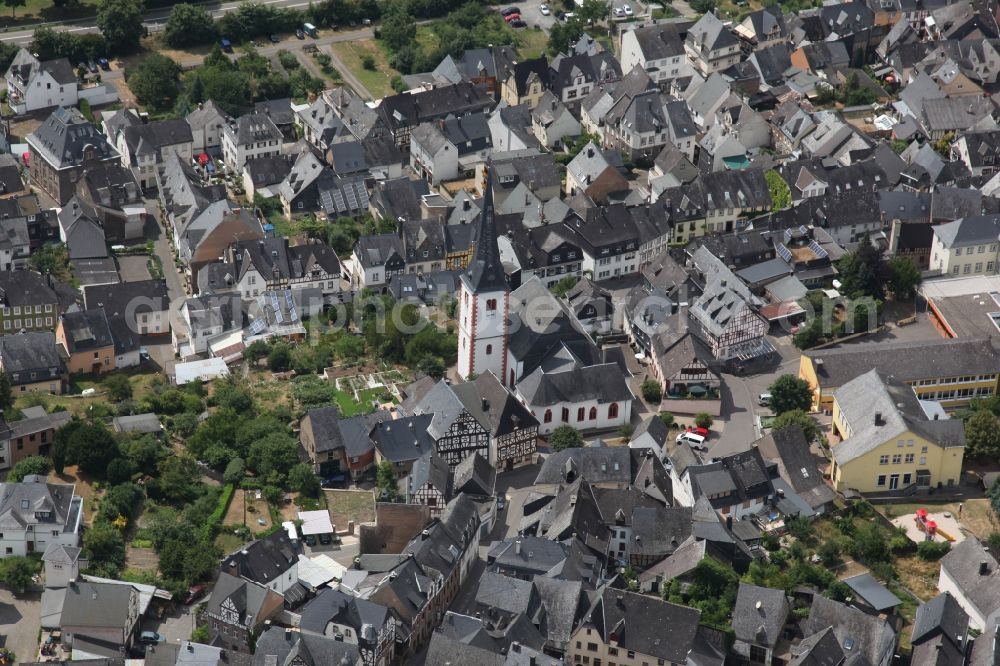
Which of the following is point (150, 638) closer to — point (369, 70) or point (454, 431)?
point (454, 431)

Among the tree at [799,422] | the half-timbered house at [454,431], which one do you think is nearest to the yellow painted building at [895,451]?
the tree at [799,422]

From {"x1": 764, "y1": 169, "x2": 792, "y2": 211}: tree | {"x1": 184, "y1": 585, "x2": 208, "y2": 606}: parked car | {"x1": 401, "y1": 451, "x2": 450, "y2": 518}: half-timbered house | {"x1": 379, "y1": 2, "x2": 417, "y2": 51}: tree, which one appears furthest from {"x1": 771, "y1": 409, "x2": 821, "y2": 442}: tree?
{"x1": 379, "y1": 2, "x2": 417, "y2": 51}: tree

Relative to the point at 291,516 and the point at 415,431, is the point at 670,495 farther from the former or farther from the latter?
the point at 291,516

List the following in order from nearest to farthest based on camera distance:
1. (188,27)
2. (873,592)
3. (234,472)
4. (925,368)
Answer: (873,592), (234,472), (925,368), (188,27)

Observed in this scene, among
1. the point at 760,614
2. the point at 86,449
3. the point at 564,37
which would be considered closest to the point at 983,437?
the point at 760,614

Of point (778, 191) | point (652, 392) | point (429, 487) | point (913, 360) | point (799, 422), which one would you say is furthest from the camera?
point (778, 191)

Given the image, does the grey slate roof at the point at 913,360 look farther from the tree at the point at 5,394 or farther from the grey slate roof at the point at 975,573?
the tree at the point at 5,394
